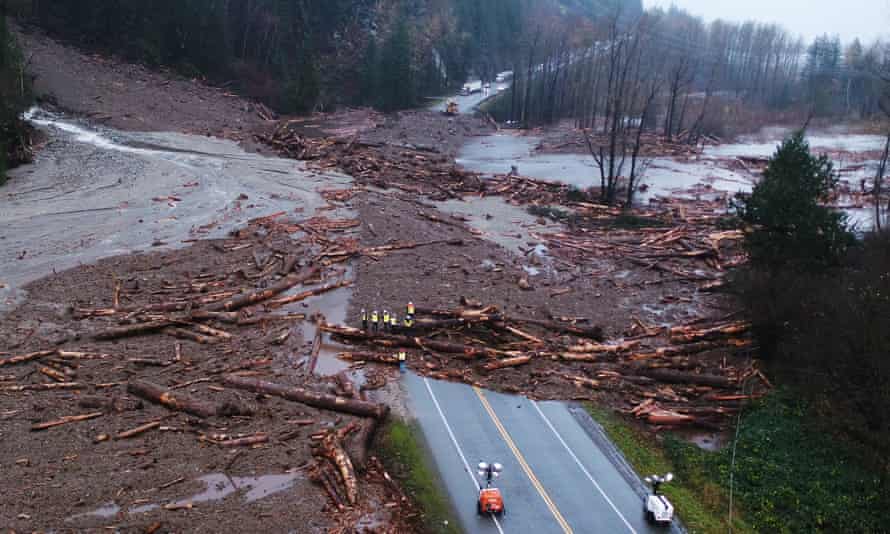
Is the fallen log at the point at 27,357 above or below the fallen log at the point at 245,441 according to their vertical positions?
above

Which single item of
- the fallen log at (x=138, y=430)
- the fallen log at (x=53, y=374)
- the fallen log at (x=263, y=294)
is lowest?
the fallen log at (x=138, y=430)

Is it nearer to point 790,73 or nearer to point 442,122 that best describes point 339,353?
point 442,122

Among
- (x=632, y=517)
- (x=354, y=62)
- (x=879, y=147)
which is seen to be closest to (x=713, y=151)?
(x=879, y=147)

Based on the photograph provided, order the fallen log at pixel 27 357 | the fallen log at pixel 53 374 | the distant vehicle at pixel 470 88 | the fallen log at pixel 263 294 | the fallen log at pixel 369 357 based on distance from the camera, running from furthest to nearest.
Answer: the distant vehicle at pixel 470 88, the fallen log at pixel 263 294, the fallen log at pixel 369 357, the fallen log at pixel 27 357, the fallen log at pixel 53 374

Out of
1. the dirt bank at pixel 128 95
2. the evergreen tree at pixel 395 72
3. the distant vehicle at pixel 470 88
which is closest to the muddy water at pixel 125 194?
the dirt bank at pixel 128 95

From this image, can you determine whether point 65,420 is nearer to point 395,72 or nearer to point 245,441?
point 245,441

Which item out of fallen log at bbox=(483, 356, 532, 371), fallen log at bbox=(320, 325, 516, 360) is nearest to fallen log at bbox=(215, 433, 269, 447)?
fallen log at bbox=(320, 325, 516, 360)

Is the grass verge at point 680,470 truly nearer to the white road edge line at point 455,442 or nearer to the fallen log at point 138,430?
the white road edge line at point 455,442

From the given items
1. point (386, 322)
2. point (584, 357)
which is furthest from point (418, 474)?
point (584, 357)
